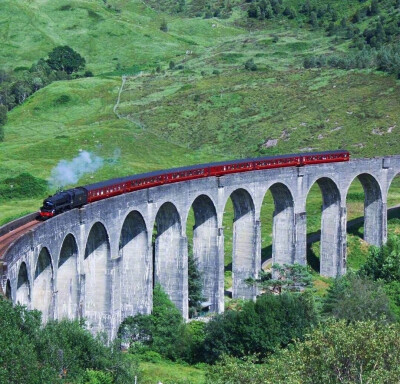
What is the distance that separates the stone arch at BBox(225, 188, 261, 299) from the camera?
3123 inches

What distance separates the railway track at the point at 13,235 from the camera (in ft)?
173

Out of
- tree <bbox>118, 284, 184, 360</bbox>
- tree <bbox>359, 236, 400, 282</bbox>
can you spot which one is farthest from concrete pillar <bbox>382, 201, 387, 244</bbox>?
tree <bbox>118, 284, 184, 360</bbox>

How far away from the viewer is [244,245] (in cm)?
7988

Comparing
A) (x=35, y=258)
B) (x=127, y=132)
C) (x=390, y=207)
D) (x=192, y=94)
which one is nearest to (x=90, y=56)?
(x=192, y=94)

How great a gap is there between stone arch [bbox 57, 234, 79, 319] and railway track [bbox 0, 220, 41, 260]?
2663mm

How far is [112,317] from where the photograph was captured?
65.5 meters

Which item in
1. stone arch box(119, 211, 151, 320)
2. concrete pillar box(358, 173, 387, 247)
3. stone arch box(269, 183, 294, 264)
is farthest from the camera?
concrete pillar box(358, 173, 387, 247)

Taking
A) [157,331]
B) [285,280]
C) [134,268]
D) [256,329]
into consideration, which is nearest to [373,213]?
[285,280]

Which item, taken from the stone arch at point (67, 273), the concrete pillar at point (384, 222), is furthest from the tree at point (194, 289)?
the concrete pillar at point (384, 222)

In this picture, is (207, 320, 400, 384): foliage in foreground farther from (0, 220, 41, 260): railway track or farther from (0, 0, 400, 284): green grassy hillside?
(0, 0, 400, 284): green grassy hillside

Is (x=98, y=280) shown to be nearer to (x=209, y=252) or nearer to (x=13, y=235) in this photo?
(x=13, y=235)

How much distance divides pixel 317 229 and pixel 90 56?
105319 mm

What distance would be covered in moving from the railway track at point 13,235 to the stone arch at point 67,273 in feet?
8.74

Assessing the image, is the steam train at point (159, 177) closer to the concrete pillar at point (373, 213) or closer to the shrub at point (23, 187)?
the concrete pillar at point (373, 213)
